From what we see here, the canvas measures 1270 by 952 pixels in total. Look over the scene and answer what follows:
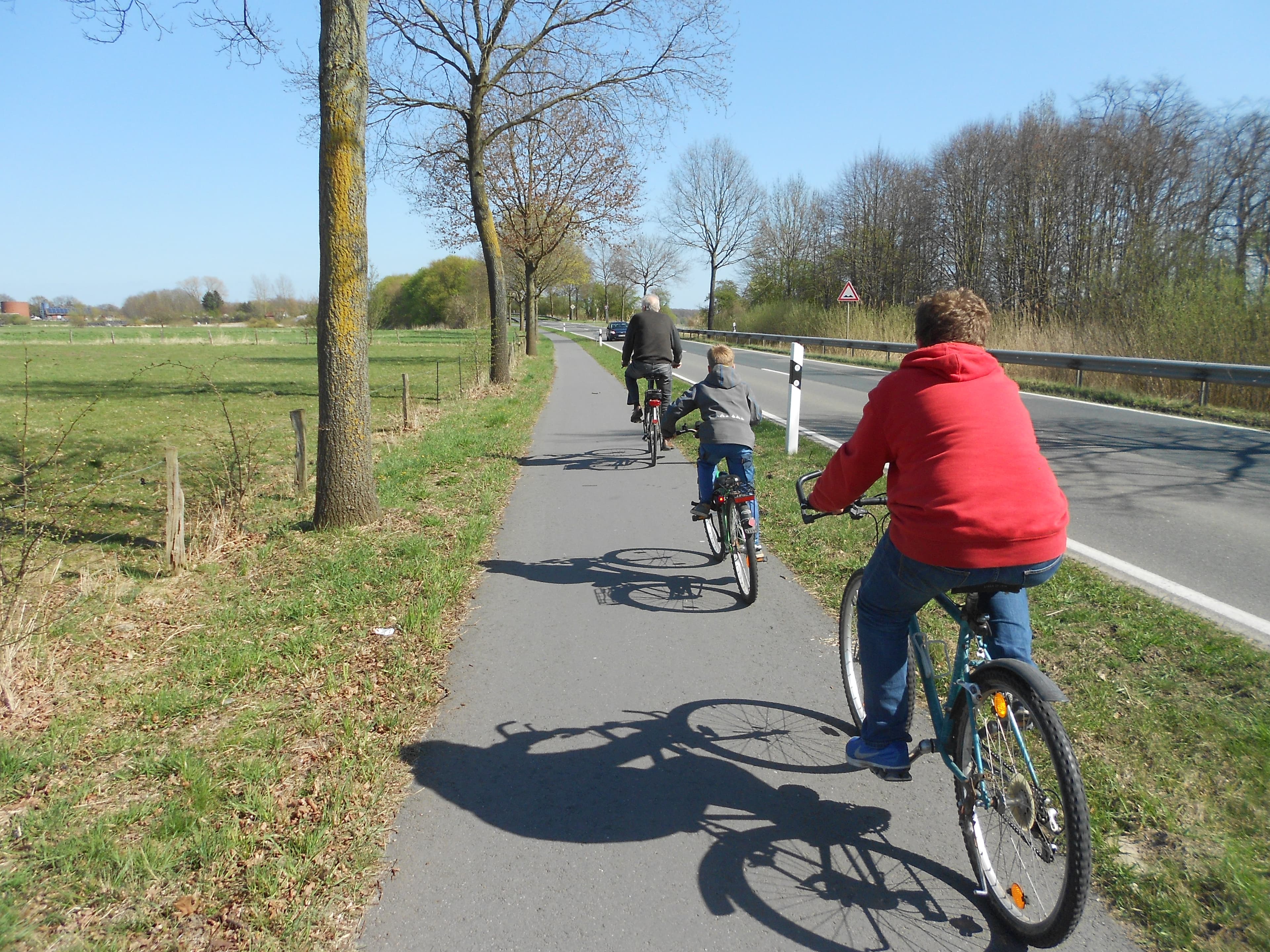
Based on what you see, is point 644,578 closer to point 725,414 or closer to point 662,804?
point 725,414

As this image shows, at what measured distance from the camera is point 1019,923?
2.52m

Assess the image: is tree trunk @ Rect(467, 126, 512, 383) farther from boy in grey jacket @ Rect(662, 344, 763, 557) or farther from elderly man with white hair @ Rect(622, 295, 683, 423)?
boy in grey jacket @ Rect(662, 344, 763, 557)

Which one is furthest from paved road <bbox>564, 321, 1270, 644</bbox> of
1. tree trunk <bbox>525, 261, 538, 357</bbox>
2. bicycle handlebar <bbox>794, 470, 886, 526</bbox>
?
tree trunk <bbox>525, 261, 538, 357</bbox>

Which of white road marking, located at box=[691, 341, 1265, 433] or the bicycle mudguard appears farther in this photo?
white road marking, located at box=[691, 341, 1265, 433]

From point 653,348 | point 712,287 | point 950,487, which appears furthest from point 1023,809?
point 712,287

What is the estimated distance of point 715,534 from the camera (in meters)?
6.49

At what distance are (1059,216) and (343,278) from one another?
35417mm

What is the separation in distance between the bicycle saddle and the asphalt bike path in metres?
0.97

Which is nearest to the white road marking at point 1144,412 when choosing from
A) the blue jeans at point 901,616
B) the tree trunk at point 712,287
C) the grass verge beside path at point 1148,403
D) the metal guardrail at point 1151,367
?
the grass verge beside path at point 1148,403

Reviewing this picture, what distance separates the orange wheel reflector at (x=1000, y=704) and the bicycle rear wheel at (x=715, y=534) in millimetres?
3525

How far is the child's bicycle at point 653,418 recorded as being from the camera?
10711 millimetres

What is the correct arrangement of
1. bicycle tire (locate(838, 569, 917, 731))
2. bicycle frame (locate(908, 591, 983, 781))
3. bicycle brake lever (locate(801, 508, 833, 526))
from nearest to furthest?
bicycle frame (locate(908, 591, 983, 781)) → bicycle brake lever (locate(801, 508, 833, 526)) → bicycle tire (locate(838, 569, 917, 731))

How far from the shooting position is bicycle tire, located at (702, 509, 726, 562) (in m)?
6.25

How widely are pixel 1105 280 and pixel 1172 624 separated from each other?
19.7 metres
